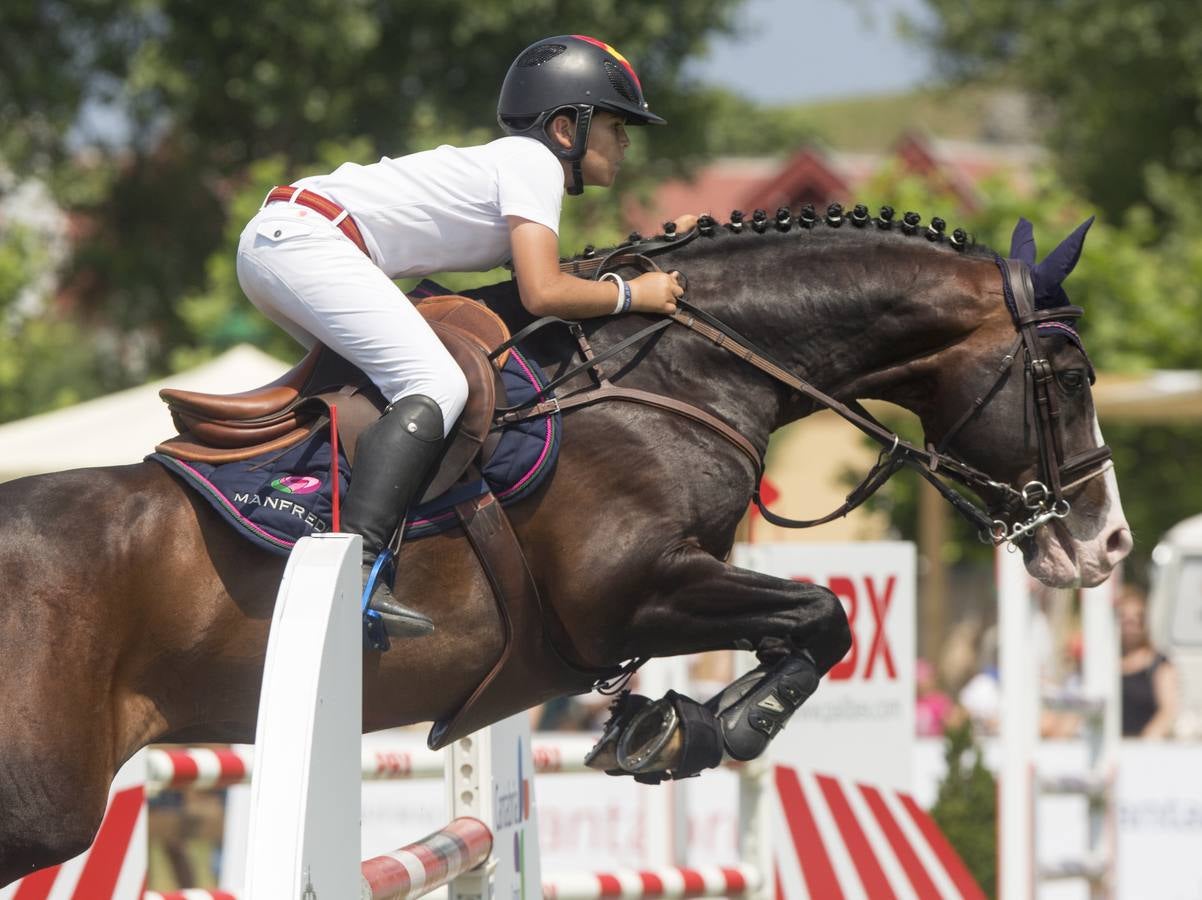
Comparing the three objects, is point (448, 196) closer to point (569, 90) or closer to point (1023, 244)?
point (569, 90)

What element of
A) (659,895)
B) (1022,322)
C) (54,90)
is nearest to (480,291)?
(1022,322)

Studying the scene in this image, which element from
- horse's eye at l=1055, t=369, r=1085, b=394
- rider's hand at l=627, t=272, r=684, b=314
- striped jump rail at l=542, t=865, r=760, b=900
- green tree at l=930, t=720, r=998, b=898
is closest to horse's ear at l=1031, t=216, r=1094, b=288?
horse's eye at l=1055, t=369, r=1085, b=394

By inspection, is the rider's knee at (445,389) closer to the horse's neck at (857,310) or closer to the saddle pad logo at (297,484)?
the saddle pad logo at (297,484)

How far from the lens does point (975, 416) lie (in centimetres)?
432

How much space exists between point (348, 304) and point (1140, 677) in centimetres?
715

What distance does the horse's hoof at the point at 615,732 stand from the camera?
4086mm

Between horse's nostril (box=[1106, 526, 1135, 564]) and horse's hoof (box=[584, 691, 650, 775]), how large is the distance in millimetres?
→ 1189

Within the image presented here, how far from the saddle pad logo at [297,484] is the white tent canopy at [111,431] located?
504 centimetres

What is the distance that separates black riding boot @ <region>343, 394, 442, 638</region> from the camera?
3631 mm

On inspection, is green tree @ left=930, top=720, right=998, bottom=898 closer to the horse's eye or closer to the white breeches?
the horse's eye

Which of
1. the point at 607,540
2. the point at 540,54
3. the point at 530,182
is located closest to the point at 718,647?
the point at 607,540

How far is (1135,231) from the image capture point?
19.7 metres

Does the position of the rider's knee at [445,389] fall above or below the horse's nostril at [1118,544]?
above

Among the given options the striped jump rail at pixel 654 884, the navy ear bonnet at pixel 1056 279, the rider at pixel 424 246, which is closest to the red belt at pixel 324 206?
the rider at pixel 424 246
